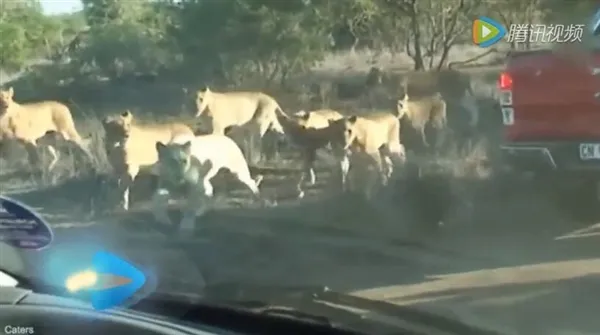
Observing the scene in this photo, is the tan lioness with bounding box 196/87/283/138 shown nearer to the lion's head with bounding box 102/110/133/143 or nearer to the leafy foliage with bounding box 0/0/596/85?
the leafy foliage with bounding box 0/0/596/85

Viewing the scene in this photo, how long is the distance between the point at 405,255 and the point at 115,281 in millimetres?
713

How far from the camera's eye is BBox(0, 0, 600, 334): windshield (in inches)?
74.2

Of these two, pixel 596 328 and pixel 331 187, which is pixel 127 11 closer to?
pixel 331 187

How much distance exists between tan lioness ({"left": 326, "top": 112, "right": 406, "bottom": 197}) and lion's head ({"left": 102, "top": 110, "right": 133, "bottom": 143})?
52 cm

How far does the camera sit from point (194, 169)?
2164 millimetres

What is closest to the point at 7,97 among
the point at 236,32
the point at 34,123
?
the point at 34,123

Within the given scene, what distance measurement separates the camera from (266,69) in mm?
2062

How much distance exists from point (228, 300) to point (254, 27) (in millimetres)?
645

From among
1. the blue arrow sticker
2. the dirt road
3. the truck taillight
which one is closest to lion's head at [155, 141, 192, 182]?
the dirt road

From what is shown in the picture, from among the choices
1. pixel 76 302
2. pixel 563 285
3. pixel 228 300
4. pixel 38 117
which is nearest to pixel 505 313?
pixel 563 285

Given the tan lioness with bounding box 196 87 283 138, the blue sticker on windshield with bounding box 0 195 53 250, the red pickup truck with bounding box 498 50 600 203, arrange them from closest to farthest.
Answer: the red pickup truck with bounding box 498 50 600 203, the tan lioness with bounding box 196 87 283 138, the blue sticker on windshield with bounding box 0 195 53 250

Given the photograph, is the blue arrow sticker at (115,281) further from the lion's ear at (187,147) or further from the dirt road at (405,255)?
the lion's ear at (187,147)

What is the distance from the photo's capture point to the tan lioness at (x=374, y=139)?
2.00 m

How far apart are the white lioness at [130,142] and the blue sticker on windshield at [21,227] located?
9.3 inches
